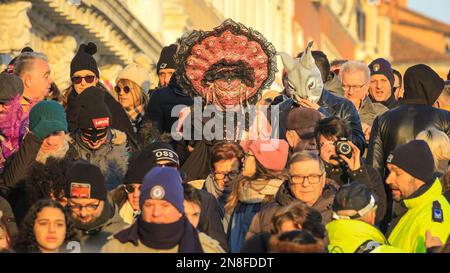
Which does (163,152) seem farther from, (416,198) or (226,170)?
(416,198)

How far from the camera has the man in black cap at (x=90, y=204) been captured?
1509cm

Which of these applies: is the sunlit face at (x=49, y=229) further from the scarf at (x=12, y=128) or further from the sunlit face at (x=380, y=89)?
the sunlit face at (x=380, y=89)

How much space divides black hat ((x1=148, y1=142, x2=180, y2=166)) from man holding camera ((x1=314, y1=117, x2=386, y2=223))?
1.17m

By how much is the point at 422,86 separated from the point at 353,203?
364 centimetres

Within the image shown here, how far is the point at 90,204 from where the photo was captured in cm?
1532

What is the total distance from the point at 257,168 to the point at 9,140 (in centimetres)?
234

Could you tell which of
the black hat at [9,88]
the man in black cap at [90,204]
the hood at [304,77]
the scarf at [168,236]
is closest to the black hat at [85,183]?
the man in black cap at [90,204]

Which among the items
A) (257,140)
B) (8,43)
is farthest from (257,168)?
(8,43)

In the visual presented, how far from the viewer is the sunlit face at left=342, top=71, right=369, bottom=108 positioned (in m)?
20.3

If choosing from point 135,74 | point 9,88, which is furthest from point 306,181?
point 135,74

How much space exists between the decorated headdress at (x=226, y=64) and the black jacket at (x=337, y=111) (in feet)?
0.91

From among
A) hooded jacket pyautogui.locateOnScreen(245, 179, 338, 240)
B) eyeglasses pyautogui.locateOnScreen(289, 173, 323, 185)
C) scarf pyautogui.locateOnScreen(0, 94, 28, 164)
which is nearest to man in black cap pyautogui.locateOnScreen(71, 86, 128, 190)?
scarf pyautogui.locateOnScreen(0, 94, 28, 164)

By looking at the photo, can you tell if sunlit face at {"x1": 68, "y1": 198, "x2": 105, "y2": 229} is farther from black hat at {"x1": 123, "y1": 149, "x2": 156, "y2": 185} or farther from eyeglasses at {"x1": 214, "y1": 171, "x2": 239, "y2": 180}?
eyeglasses at {"x1": 214, "y1": 171, "x2": 239, "y2": 180}
